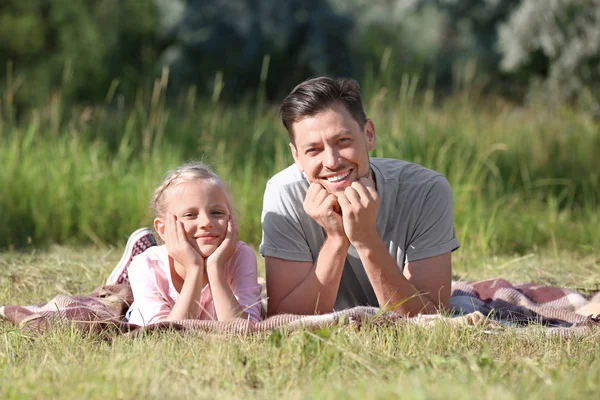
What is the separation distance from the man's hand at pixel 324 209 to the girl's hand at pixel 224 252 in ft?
1.14

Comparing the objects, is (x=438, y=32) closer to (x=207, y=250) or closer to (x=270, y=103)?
(x=270, y=103)

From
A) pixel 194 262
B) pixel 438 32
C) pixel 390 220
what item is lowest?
pixel 194 262

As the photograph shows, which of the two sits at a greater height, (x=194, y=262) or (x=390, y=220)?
(x=390, y=220)

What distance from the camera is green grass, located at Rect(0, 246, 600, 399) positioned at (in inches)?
90.9

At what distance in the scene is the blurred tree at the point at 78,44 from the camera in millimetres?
16594

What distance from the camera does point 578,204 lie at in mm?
7703

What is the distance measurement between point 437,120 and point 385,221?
4276 mm

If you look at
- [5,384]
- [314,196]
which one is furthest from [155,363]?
[314,196]

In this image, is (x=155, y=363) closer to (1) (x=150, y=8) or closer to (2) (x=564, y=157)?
(2) (x=564, y=157)

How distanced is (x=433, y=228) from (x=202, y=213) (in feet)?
3.37

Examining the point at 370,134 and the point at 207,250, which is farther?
the point at 370,134

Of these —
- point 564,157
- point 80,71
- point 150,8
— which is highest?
point 150,8

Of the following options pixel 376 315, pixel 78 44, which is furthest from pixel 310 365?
pixel 78 44

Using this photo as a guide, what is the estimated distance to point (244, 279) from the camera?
3.52 m
